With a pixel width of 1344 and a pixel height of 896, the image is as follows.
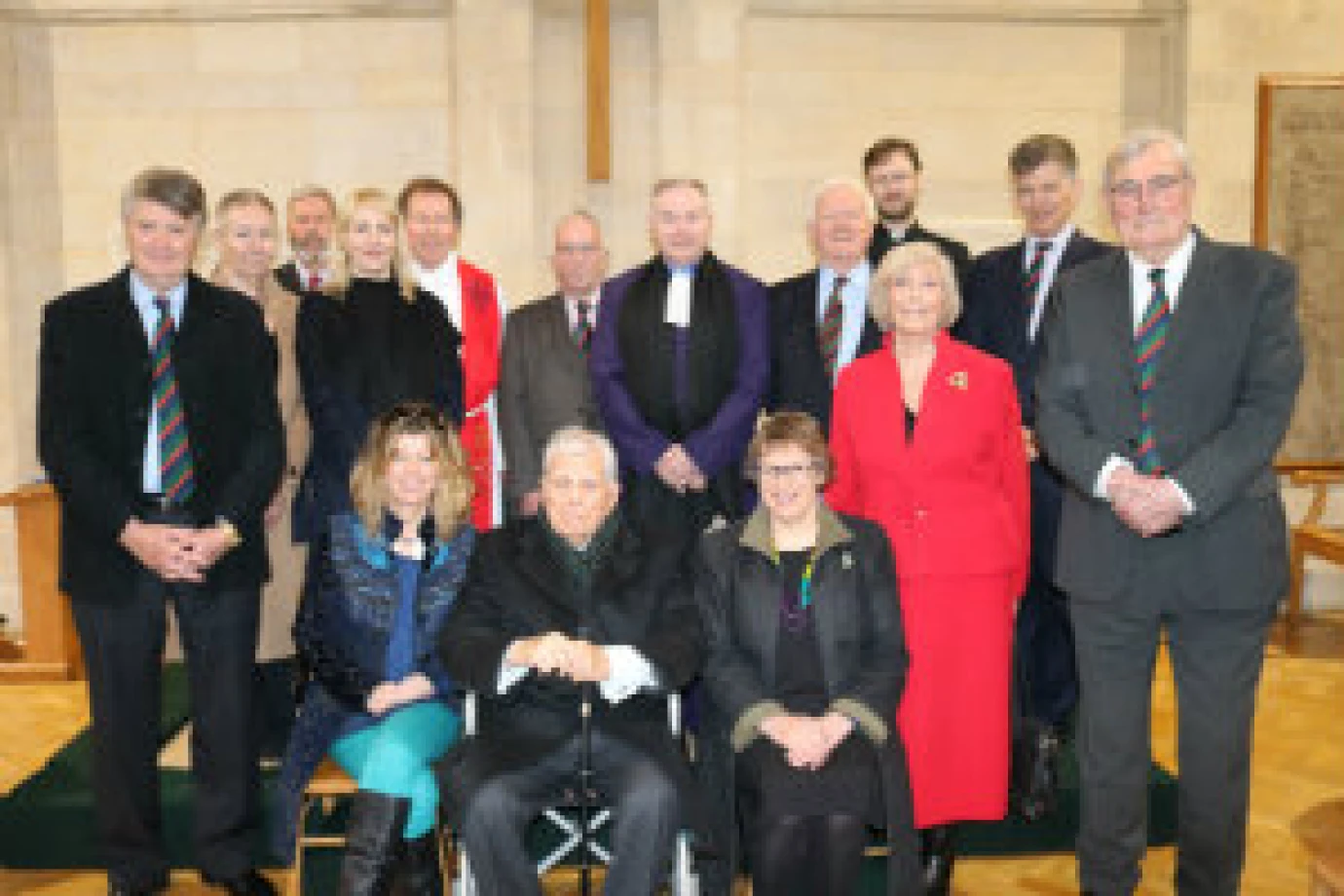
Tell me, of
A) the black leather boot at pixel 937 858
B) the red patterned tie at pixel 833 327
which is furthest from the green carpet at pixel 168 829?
the red patterned tie at pixel 833 327

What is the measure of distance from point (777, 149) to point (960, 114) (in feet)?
3.29

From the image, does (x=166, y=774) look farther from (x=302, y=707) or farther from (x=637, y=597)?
(x=637, y=597)

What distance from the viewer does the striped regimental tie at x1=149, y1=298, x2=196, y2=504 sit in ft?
10.5

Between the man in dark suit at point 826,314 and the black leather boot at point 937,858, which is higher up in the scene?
the man in dark suit at point 826,314

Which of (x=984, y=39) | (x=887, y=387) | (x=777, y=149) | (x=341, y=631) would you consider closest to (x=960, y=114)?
(x=984, y=39)

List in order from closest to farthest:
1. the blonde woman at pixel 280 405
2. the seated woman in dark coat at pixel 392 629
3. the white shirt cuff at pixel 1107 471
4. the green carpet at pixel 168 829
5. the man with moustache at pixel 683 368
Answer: the white shirt cuff at pixel 1107 471, the seated woman in dark coat at pixel 392 629, the green carpet at pixel 168 829, the blonde woman at pixel 280 405, the man with moustache at pixel 683 368

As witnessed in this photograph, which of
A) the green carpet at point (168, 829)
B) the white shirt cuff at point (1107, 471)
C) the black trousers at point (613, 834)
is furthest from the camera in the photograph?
the green carpet at point (168, 829)

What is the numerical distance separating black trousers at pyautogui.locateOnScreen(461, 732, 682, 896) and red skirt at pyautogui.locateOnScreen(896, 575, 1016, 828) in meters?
0.80

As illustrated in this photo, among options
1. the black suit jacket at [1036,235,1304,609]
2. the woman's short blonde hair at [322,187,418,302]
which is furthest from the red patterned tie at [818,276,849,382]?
the woman's short blonde hair at [322,187,418,302]

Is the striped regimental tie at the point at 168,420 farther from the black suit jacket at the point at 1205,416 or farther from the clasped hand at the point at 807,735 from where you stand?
the black suit jacket at the point at 1205,416

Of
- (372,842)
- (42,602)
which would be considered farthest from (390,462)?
(42,602)

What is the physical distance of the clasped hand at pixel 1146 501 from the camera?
283 cm

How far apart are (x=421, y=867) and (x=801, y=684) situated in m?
1.06

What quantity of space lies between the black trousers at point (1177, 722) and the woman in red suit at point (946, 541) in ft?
0.88
